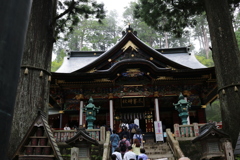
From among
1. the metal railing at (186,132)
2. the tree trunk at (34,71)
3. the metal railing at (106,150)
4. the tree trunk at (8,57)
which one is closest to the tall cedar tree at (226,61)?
the metal railing at (186,132)

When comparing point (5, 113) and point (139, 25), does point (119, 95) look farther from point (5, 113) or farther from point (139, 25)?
point (139, 25)

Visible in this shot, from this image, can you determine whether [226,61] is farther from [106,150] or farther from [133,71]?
[133,71]

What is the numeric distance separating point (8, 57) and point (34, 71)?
4.70 meters

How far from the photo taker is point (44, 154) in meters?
3.83

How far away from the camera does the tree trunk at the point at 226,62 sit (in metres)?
6.73

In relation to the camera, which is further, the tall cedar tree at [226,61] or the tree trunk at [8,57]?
the tall cedar tree at [226,61]

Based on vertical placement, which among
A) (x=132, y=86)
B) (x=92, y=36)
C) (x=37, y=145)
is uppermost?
(x=92, y=36)

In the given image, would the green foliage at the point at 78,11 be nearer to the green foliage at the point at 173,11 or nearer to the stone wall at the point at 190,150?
the green foliage at the point at 173,11

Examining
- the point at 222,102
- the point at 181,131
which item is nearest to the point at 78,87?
the point at 181,131

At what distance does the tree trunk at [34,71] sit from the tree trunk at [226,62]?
18.1 ft

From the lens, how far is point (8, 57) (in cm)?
141

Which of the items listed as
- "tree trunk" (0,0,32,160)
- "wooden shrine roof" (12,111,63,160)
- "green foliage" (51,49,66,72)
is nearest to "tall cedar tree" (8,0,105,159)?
"wooden shrine roof" (12,111,63,160)

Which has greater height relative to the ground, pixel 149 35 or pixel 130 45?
pixel 149 35

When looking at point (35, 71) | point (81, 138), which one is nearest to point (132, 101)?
point (81, 138)
